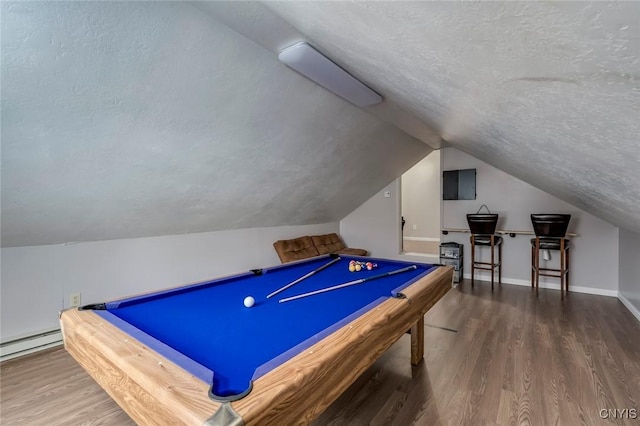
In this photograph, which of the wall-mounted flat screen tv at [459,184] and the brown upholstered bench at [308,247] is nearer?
the brown upholstered bench at [308,247]

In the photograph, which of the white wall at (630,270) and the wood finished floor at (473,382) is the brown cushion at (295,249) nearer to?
the wood finished floor at (473,382)

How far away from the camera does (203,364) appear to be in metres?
1.10

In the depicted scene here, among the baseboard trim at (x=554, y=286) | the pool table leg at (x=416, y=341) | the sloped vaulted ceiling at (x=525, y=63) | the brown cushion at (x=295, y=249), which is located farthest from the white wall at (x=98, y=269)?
the baseboard trim at (x=554, y=286)

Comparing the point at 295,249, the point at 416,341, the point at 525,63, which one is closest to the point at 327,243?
the point at 295,249

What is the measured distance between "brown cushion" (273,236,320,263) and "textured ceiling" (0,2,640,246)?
125 centimetres

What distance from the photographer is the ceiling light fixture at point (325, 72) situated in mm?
2076

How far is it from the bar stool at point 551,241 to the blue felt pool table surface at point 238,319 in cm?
256

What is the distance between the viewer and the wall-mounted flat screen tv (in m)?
5.05

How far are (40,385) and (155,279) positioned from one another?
135cm

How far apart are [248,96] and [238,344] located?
1.95 metres

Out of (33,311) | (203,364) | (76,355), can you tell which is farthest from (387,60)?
(33,311)

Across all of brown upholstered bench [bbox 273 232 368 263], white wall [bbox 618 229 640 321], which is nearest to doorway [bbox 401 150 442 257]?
brown upholstered bench [bbox 273 232 368 263]

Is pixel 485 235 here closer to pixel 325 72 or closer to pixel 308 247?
pixel 308 247

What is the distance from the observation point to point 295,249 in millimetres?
4906
